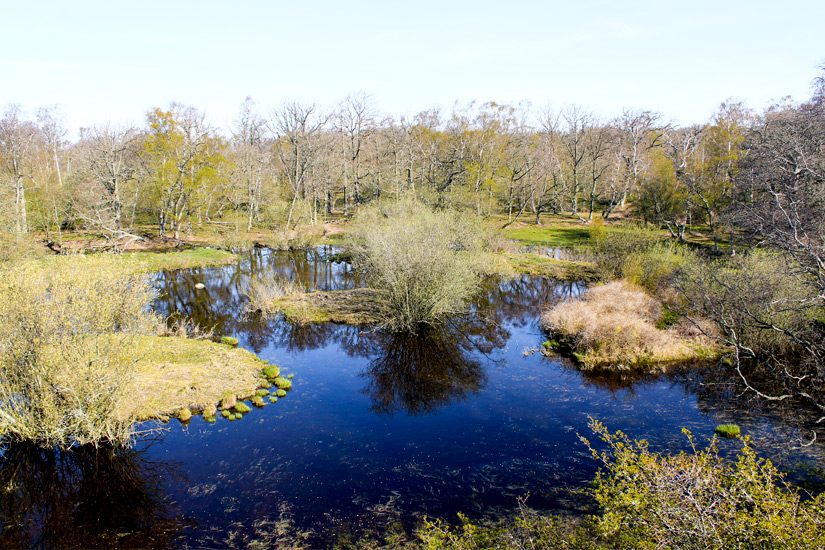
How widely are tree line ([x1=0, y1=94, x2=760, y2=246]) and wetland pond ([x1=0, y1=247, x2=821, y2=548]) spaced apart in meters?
17.3

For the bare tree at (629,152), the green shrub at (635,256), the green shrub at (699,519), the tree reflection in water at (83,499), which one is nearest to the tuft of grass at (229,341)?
the tree reflection in water at (83,499)

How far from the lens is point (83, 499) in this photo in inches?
319

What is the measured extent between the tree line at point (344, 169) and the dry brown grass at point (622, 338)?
1793cm

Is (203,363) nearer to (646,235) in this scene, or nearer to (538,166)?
(646,235)

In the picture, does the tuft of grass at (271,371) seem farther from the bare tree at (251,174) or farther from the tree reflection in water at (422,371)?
the bare tree at (251,174)

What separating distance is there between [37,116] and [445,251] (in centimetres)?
5488

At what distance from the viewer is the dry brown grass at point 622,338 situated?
566 inches

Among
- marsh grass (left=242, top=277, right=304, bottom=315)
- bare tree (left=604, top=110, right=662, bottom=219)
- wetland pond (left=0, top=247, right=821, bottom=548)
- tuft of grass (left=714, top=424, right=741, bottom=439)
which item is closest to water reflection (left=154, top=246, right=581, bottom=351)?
marsh grass (left=242, top=277, right=304, bottom=315)

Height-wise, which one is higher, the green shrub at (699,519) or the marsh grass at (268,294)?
the green shrub at (699,519)

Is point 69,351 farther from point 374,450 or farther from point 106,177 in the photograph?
point 106,177

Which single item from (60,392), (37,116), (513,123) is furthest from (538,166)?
(37,116)

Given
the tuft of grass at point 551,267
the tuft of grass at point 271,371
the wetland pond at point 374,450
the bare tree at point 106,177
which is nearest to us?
the wetland pond at point 374,450

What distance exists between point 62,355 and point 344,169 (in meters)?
41.1

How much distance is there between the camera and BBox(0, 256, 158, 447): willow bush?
321 inches
